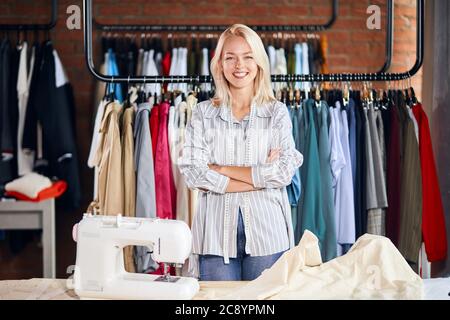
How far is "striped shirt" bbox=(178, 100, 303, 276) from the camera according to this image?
2.08 meters

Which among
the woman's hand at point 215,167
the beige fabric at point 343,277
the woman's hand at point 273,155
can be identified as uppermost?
the woman's hand at point 273,155

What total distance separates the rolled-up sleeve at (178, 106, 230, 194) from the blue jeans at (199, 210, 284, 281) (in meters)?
0.13

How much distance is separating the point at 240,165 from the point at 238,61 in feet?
1.09

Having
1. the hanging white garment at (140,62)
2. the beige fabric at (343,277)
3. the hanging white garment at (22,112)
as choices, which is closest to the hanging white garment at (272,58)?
the hanging white garment at (140,62)

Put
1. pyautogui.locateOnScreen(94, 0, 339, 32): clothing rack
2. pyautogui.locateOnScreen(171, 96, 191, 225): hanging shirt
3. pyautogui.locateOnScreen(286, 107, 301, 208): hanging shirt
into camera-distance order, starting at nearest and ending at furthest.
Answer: pyautogui.locateOnScreen(286, 107, 301, 208): hanging shirt < pyautogui.locateOnScreen(171, 96, 191, 225): hanging shirt < pyautogui.locateOnScreen(94, 0, 339, 32): clothing rack

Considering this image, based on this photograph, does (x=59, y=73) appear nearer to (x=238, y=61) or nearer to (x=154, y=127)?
(x=154, y=127)

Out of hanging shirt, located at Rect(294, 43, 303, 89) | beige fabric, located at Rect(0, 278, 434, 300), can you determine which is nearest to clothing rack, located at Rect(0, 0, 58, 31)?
hanging shirt, located at Rect(294, 43, 303, 89)

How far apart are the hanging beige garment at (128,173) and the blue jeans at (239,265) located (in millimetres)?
644

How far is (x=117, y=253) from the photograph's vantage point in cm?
166

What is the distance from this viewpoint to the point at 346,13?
149 inches

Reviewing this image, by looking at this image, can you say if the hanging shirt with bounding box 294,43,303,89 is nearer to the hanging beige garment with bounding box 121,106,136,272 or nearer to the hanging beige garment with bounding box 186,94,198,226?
the hanging beige garment with bounding box 186,94,198,226

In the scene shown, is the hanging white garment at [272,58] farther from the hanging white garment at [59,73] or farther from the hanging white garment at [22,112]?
the hanging white garment at [22,112]

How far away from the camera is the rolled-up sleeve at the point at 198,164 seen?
6.79 ft
